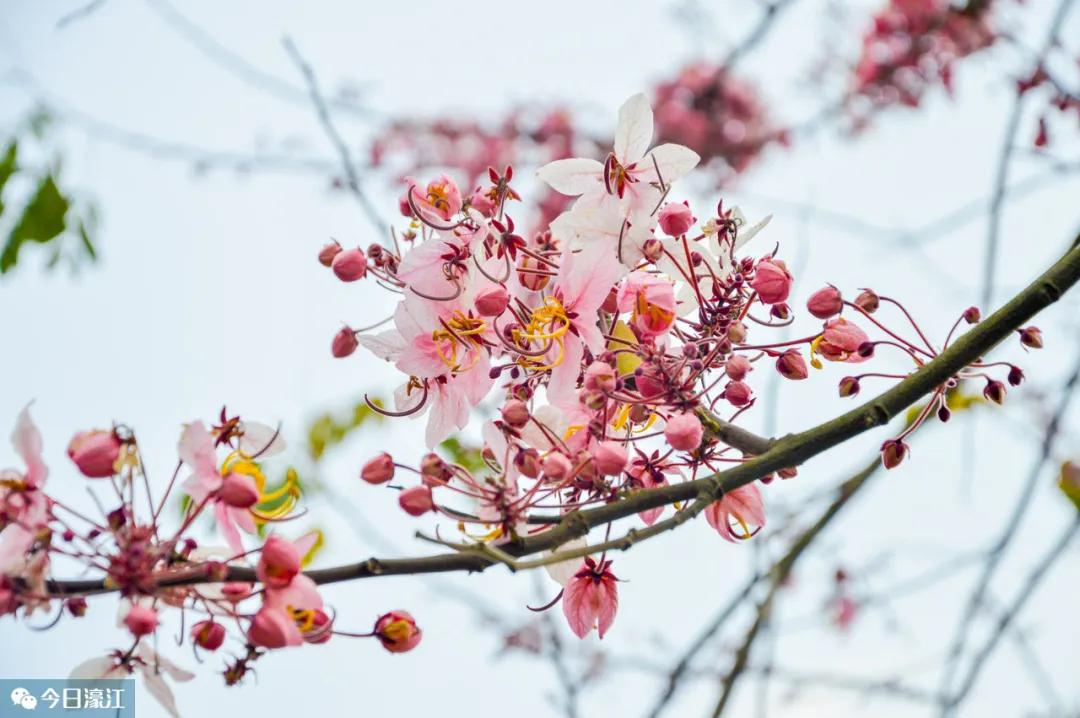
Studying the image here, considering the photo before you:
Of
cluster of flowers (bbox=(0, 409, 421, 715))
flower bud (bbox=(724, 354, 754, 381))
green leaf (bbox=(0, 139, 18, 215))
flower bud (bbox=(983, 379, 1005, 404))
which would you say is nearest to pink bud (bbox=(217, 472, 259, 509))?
cluster of flowers (bbox=(0, 409, 421, 715))

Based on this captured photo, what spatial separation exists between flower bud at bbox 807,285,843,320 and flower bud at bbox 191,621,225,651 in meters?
0.69

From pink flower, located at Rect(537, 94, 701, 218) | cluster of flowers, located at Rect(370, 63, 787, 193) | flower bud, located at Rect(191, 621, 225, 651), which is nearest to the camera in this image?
flower bud, located at Rect(191, 621, 225, 651)

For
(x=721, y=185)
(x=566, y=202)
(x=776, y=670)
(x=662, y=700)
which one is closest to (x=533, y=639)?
(x=776, y=670)

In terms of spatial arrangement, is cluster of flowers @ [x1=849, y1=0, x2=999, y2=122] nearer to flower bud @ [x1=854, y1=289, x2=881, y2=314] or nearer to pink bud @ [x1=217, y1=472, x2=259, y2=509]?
flower bud @ [x1=854, y1=289, x2=881, y2=314]

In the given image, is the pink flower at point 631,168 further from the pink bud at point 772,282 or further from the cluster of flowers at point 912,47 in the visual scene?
the cluster of flowers at point 912,47

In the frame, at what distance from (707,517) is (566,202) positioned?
161 inches

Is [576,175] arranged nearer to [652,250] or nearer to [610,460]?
[652,250]

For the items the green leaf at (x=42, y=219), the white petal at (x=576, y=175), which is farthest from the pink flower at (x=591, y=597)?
the green leaf at (x=42, y=219)

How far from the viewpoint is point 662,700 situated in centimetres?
187

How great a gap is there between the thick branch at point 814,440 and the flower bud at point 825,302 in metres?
0.16

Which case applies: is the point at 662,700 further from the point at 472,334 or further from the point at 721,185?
the point at 721,185

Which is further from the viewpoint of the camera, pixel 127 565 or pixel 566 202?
pixel 566 202

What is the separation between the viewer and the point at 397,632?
958 mm

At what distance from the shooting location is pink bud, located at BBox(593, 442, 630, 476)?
0.91 metres
